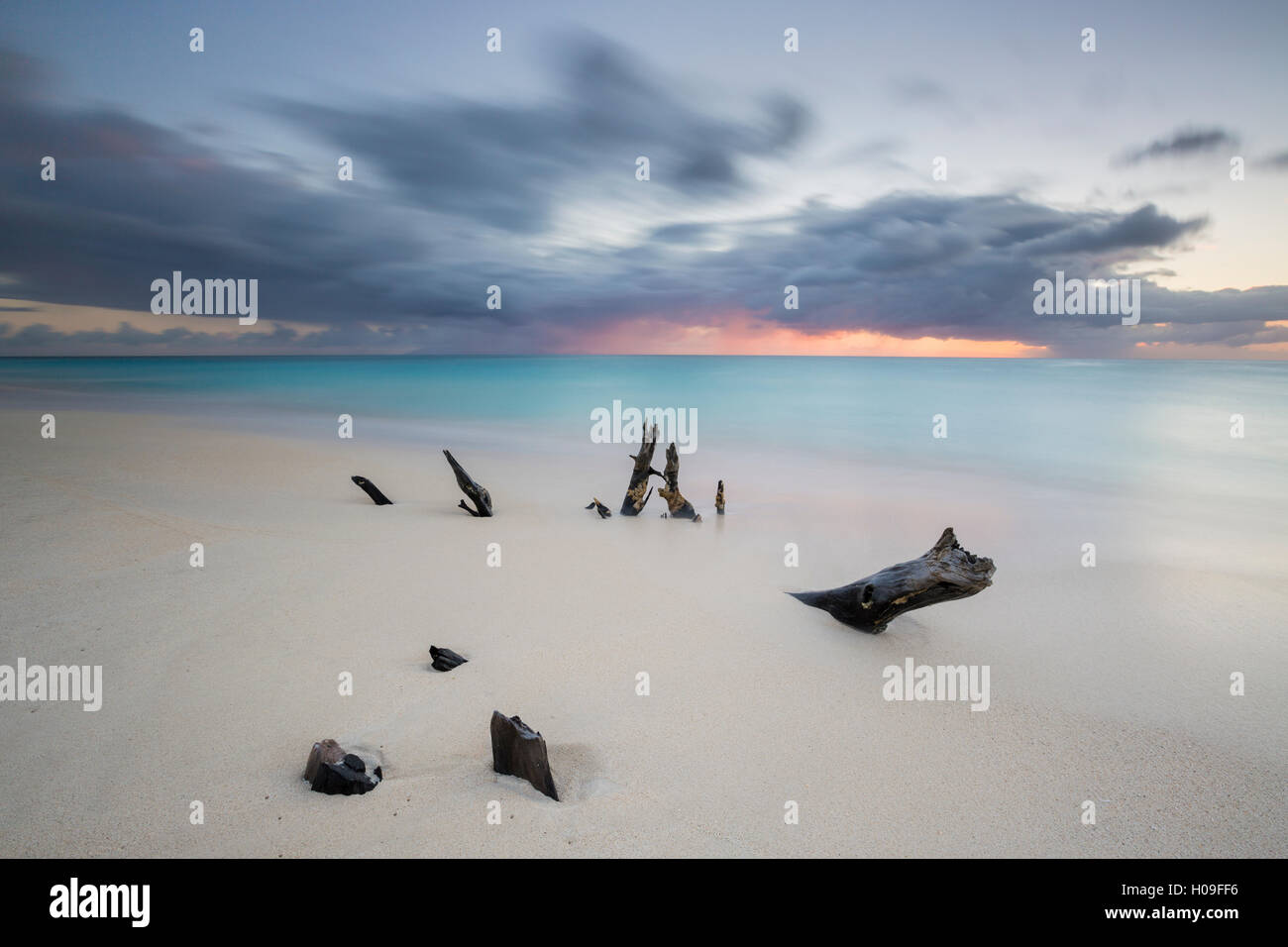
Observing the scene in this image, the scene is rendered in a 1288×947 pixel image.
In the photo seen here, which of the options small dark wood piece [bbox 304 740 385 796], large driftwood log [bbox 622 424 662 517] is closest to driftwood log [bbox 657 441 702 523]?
large driftwood log [bbox 622 424 662 517]

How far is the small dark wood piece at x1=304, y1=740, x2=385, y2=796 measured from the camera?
12.4 feet

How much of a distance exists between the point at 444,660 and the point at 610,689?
4.87 feet

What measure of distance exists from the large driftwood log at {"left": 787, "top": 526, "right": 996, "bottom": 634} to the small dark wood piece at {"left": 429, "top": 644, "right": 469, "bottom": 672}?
→ 4.00m

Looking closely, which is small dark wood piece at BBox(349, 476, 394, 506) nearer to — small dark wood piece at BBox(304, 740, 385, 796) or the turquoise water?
small dark wood piece at BBox(304, 740, 385, 796)

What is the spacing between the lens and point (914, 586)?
20.0ft

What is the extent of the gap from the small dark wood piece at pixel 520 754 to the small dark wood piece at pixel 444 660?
1.49 metres

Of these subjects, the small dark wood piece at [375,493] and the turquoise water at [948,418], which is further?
the turquoise water at [948,418]

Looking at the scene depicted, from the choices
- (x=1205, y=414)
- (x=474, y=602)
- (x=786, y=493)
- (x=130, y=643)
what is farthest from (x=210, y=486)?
(x=1205, y=414)

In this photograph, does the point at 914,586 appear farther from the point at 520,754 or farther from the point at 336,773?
the point at 336,773

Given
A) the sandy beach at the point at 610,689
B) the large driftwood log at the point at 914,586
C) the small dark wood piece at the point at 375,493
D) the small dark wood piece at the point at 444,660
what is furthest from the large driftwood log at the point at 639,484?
the small dark wood piece at the point at 444,660

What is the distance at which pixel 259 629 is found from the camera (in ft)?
19.6

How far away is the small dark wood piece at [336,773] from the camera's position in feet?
12.4

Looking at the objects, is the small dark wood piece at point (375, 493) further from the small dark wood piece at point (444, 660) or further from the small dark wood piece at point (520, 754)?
the small dark wood piece at point (520, 754)
